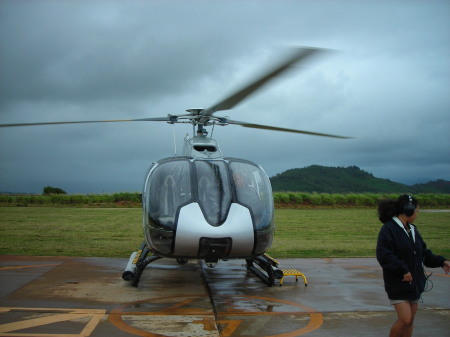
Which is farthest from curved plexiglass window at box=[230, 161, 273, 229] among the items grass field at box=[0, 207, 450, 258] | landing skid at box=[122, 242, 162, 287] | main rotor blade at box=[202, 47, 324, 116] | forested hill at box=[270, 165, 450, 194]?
forested hill at box=[270, 165, 450, 194]

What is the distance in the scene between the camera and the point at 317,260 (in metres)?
12.7

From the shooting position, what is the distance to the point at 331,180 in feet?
225

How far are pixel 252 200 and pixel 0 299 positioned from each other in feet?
14.5

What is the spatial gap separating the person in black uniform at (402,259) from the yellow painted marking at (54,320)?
3.74 metres

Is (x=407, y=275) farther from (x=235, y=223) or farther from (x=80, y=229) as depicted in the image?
(x=80, y=229)

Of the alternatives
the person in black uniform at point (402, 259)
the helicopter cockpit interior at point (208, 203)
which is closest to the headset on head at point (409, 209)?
the person in black uniform at point (402, 259)

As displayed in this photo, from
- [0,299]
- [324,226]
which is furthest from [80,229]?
[0,299]

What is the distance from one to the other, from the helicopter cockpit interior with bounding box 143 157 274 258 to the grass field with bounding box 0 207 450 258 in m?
6.23

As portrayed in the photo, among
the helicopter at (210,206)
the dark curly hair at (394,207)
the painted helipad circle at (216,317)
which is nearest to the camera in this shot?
the dark curly hair at (394,207)

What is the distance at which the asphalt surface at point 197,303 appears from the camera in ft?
20.3

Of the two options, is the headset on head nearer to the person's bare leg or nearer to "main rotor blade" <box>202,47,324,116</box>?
the person's bare leg

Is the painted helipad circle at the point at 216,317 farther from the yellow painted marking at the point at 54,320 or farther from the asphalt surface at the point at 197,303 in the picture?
the yellow painted marking at the point at 54,320

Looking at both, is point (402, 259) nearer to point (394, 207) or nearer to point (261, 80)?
point (394, 207)

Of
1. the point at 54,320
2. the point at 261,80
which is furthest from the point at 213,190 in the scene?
the point at 54,320
